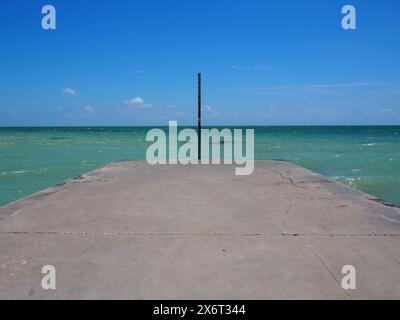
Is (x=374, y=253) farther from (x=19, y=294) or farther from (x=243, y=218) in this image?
(x=19, y=294)

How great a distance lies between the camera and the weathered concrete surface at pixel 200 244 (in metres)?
A: 2.29

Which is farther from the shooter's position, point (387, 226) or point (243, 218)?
point (243, 218)

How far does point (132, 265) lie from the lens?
262cm

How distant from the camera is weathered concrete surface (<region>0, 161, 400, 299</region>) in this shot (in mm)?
2285

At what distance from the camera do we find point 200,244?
3.09m

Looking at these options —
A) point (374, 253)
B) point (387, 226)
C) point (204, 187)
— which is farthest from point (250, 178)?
point (374, 253)

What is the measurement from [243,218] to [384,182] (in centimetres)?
785
